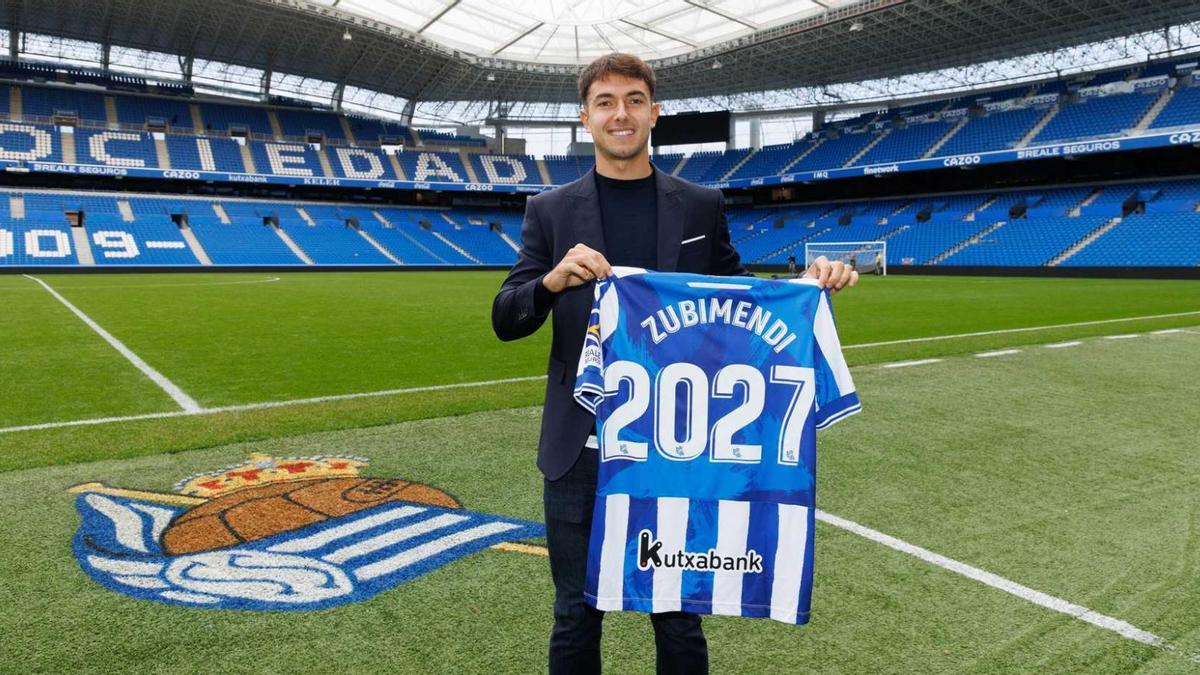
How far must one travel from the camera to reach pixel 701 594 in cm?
212

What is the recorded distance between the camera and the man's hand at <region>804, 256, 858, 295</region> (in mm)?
2275

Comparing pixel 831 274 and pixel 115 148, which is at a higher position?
pixel 115 148

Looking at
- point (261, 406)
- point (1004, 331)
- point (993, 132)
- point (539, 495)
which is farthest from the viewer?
point (993, 132)

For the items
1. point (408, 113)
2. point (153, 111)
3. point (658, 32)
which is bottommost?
point (153, 111)

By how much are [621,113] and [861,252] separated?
42.4 metres

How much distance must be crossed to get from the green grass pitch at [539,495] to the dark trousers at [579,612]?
1.74ft

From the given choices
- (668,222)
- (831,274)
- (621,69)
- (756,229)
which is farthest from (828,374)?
(756,229)

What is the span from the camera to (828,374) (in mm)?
2266

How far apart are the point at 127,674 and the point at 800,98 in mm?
53088

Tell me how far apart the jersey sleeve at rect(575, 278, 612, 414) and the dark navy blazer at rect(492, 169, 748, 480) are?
0.07 m

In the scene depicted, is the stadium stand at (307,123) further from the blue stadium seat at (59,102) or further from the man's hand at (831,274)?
the man's hand at (831,274)

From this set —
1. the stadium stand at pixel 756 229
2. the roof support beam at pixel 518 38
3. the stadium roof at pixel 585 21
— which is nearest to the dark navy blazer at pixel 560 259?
the stadium roof at pixel 585 21

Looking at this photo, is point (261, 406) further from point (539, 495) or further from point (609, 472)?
point (609, 472)

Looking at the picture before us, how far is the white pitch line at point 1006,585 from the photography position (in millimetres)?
2779
